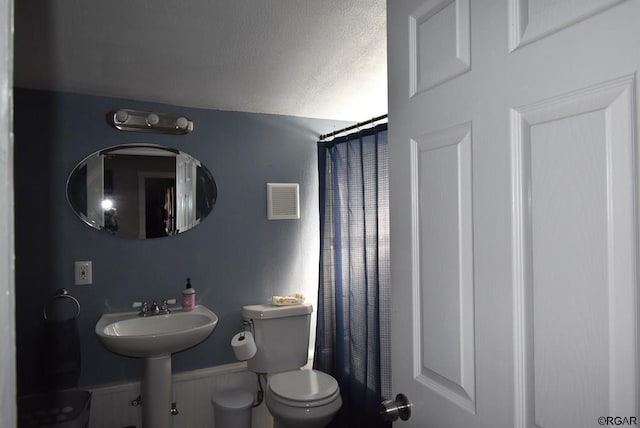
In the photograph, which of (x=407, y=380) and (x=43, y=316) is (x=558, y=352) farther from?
(x=43, y=316)

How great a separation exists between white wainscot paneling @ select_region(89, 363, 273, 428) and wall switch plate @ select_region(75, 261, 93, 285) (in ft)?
2.10

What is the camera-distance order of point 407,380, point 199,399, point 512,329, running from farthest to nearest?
1. point 199,399
2. point 407,380
3. point 512,329

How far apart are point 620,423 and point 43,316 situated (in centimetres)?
258

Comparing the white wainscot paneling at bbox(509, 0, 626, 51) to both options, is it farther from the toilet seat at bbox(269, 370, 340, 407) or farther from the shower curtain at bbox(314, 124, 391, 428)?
the toilet seat at bbox(269, 370, 340, 407)

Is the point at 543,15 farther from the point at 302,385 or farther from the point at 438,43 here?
the point at 302,385

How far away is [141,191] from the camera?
8.02 feet

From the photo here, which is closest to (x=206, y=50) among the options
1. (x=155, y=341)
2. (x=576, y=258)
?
(x=155, y=341)

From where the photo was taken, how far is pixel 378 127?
2.22 m

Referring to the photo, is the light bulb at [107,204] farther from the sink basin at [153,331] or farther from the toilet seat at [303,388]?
the toilet seat at [303,388]

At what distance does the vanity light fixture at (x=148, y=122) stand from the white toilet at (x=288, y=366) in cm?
126

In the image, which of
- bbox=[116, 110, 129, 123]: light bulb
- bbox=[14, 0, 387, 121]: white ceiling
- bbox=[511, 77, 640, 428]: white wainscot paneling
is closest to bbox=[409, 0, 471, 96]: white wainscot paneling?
bbox=[511, 77, 640, 428]: white wainscot paneling

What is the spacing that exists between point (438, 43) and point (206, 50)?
1.24 meters

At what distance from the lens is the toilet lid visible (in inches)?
83.6

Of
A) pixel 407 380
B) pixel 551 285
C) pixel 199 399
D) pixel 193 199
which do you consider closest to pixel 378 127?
pixel 193 199
